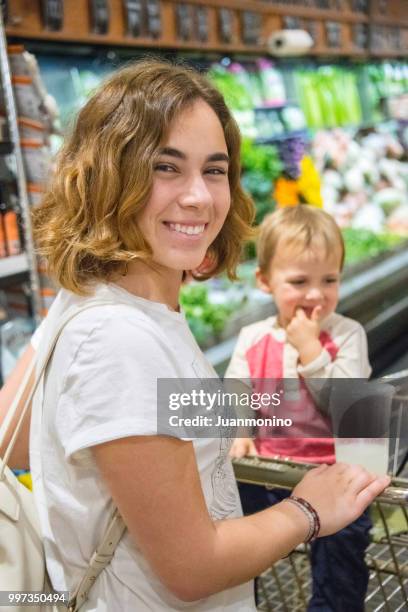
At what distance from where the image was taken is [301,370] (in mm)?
1694

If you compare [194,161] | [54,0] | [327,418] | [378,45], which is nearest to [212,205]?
[194,161]

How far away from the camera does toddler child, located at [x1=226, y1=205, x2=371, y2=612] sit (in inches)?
64.7

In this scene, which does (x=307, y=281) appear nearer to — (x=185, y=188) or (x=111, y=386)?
(x=185, y=188)

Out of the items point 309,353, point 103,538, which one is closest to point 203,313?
point 309,353

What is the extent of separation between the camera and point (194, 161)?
1265 mm

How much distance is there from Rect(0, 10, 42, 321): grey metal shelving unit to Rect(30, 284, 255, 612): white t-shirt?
1486 mm

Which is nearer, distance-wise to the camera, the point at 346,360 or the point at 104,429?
the point at 104,429

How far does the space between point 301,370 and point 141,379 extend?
25.0 inches

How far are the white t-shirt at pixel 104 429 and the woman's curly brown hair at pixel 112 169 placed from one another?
0.06m

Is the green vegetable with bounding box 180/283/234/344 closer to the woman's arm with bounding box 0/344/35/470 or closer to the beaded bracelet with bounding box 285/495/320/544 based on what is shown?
the woman's arm with bounding box 0/344/35/470

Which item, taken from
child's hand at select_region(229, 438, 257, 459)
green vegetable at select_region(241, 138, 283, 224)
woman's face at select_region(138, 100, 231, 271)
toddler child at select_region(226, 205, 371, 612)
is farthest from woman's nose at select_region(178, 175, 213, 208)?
green vegetable at select_region(241, 138, 283, 224)

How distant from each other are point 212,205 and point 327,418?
483 millimetres

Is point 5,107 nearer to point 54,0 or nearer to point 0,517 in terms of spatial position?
point 54,0

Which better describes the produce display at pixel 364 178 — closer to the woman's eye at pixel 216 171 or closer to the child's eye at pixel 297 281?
the child's eye at pixel 297 281
